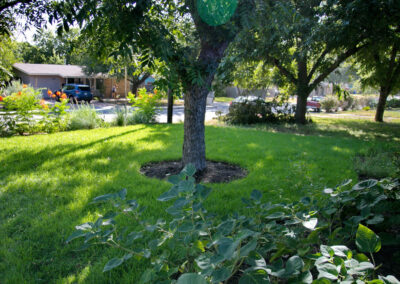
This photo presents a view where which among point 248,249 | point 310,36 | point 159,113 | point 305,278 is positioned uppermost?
point 310,36

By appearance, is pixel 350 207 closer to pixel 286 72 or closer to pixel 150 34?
pixel 150 34

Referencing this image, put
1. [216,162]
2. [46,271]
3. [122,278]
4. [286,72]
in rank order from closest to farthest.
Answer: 1. [122,278]
2. [46,271]
3. [216,162]
4. [286,72]

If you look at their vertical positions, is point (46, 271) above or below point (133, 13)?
below

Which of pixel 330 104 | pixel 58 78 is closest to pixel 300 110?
pixel 330 104

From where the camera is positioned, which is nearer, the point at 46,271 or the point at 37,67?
the point at 46,271

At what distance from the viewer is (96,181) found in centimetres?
473

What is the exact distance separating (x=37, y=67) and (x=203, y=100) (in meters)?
38.9

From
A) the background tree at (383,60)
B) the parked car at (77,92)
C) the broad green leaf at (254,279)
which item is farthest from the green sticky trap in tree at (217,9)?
the parked car at (77,92)

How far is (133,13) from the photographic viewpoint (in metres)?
3.47

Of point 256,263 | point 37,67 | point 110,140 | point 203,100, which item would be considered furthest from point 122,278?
point 37,67

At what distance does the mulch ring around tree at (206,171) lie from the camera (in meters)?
5.14

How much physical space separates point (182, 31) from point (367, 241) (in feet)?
16.9

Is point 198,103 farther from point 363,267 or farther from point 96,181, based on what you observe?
point 363,267

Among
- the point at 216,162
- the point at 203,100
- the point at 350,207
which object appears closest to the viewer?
the point at 350,207
